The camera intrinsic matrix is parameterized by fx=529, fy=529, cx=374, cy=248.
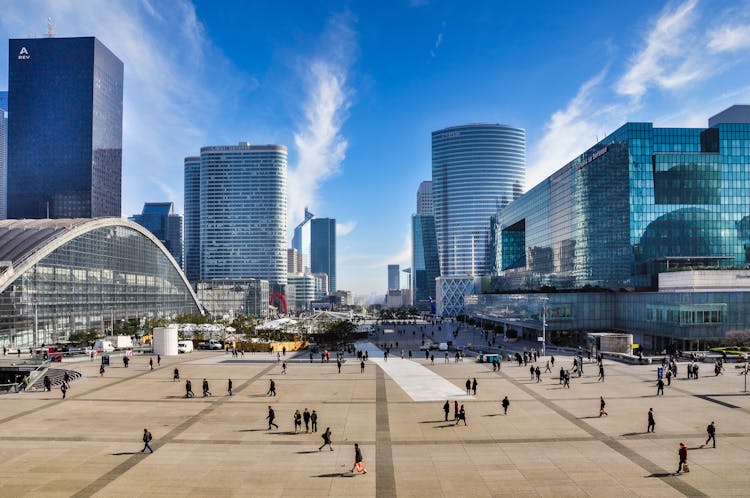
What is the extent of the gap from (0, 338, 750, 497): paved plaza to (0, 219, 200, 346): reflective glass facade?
138 ft

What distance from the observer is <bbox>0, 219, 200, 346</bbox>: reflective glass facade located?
80.2 metres

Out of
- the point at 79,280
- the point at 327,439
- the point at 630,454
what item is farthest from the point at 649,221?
the point at 79,280

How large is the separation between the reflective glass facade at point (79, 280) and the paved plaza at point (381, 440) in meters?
42.1

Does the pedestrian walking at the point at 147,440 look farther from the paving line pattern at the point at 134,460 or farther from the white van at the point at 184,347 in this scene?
the white van at the point at 184,347

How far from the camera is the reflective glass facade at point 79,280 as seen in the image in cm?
8019

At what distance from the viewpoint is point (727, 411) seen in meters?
32.0

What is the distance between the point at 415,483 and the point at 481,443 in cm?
649

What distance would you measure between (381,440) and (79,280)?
85.6 m

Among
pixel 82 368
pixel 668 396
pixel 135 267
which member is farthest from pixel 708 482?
pixel 135 267

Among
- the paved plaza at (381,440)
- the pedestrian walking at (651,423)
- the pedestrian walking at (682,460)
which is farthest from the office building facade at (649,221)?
the pedestrian walking at (682,460)

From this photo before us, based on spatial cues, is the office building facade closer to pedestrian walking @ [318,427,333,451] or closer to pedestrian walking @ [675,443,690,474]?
pedestrian walking @ [675,443,690,474]

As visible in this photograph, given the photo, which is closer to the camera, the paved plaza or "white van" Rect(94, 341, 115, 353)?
the paved plaza

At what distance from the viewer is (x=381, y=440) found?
26656mm

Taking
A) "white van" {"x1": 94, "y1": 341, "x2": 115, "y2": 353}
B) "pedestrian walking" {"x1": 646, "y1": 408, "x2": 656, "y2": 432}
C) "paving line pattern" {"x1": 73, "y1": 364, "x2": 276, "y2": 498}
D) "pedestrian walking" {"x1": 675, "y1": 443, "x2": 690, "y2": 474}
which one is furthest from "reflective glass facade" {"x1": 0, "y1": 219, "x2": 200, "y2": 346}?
"pedestrian walking" {"x1": 675, "y1": 443, "x2": 690, "y2": 474}
